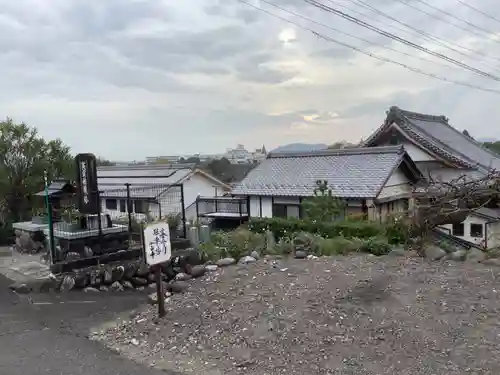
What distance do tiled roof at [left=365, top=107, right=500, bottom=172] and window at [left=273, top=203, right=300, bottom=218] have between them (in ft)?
21.4

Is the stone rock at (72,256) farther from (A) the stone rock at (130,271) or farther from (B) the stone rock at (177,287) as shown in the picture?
(B) the stone rock at (177,287)

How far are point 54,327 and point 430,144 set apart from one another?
1764 centimetres

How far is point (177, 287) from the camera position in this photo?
304 inches

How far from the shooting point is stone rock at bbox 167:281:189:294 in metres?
7.66

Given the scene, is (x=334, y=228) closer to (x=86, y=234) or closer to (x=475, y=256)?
(x=475, y=256)

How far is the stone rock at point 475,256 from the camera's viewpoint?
7621mm

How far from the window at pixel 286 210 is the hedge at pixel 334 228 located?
274cm

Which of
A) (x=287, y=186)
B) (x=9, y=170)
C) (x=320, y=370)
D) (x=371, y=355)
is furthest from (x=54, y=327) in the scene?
(x=287, y=186)

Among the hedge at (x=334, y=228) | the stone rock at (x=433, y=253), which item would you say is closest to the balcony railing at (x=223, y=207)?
the hedge at (x=334, y=228)

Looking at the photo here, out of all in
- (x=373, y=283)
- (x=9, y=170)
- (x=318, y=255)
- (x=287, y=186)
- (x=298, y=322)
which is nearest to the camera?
(x=298, y=322)

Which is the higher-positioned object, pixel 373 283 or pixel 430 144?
pixel 430 144

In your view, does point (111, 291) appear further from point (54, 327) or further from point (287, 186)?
point (287, 186)

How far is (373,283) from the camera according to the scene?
6.48 m

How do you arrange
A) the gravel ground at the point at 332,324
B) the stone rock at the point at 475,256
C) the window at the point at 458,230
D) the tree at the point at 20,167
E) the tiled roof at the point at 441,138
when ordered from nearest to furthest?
the gravel ground at the point at 332,324, the stone rock at the point at 475,256, the tree at the point at 20,167, the window at the point at 458,230, the tiled roof at the point at 441,138
